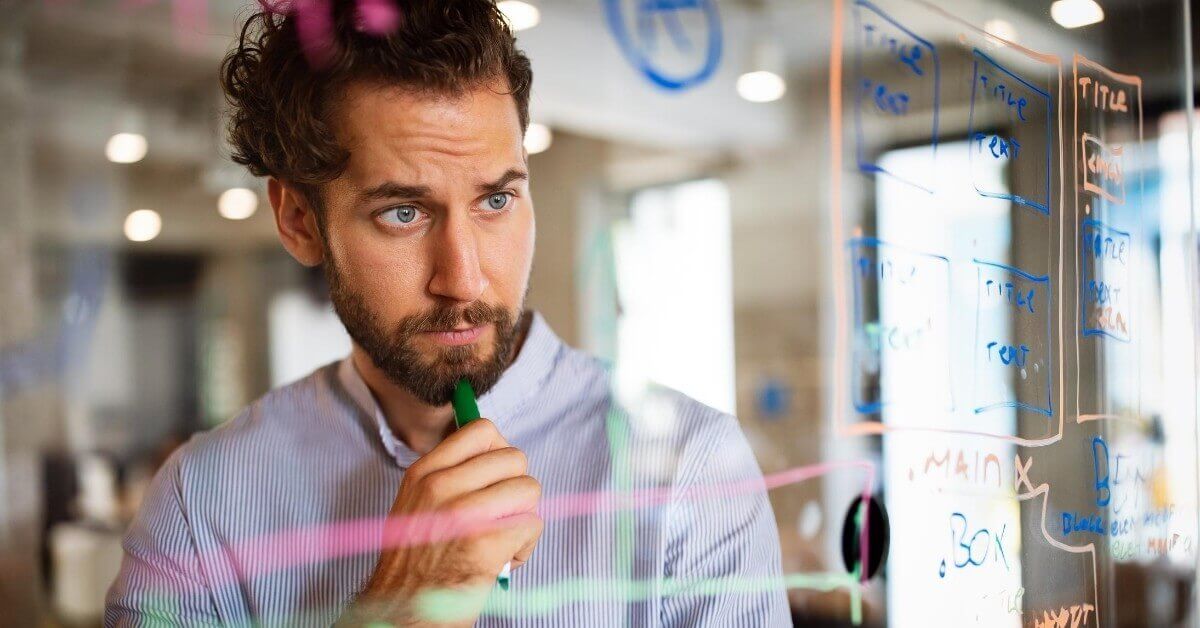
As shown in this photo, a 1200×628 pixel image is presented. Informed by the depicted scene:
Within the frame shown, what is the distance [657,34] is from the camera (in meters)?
1.00

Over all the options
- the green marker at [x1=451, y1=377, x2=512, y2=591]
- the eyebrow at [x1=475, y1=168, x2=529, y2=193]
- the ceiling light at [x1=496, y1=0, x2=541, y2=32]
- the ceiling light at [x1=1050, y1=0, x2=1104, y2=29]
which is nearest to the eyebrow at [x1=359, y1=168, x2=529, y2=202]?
the eyebrow at [x1=475, y1=168, x2=529, y2=193]

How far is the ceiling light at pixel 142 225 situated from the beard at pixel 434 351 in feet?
4.31

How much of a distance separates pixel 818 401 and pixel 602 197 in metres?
0.46

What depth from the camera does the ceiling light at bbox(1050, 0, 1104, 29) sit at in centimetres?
83

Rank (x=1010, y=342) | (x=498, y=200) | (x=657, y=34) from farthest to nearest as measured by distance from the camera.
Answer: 1. (x=657, y=34)
2. (x=1010, y=342)
3. (x=498, y=200)

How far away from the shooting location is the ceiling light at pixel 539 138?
Answer: 33.2 inches

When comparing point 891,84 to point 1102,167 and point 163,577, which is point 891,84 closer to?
point 1102,167

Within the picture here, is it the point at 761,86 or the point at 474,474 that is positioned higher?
the point at 761,86

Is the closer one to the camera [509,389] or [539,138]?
[509,389]

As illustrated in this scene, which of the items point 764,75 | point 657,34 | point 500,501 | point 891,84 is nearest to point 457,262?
point 500,501

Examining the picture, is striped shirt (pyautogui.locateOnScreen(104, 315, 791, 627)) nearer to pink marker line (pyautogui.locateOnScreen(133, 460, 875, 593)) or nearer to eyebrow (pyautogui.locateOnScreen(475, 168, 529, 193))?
pink marker line (pyautogui.locateOnScreen(133, 460, 875, 593))

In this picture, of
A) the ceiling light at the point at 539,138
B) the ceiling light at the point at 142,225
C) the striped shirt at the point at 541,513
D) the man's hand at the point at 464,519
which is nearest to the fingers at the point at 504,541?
the man's hand at the point at 464,519

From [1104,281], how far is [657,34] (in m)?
0.47

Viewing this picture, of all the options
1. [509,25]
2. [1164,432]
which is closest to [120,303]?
[509,25]
